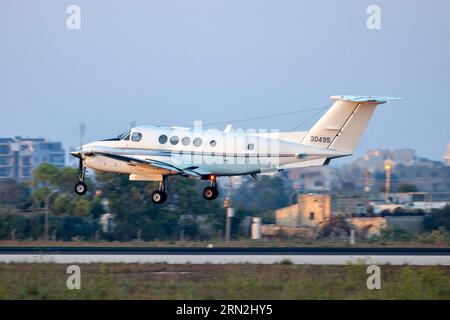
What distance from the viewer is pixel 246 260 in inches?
1227

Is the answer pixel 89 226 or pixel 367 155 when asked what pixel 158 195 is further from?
pixel 367 155

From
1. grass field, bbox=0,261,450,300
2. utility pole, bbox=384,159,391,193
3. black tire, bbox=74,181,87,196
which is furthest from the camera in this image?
utility pole, bbox=384,159,391,193

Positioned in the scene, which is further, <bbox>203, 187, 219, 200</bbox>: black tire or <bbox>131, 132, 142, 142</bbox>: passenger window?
<bbox>203, 187, 219, 200</bbox>: black tire

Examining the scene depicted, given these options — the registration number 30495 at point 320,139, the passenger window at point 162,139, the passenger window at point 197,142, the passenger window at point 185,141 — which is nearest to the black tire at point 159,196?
the passenger window at point 162,139

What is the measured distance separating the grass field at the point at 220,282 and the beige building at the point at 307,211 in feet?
130

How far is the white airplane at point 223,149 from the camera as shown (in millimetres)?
36969

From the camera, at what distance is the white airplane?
37.0 m

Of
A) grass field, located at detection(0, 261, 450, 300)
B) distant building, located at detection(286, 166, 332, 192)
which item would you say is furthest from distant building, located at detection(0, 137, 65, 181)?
grass field, located at detection(0, 261, 450, 300)

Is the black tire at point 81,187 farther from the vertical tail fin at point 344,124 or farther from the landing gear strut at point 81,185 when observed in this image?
the vertical tail fin at point 344,124

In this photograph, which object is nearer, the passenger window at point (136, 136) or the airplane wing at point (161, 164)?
the airplane wing at point (161, 164)

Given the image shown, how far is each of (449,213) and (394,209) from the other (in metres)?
8.34

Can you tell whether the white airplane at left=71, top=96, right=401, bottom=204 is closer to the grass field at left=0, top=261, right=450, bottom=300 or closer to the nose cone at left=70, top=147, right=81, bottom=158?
the nose cone at left=70, top=147, right=81, bottom=158

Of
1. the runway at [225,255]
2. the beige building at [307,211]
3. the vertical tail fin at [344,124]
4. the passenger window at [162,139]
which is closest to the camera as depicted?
the runway at [225,255]

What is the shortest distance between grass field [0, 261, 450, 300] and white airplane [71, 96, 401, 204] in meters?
8.90
